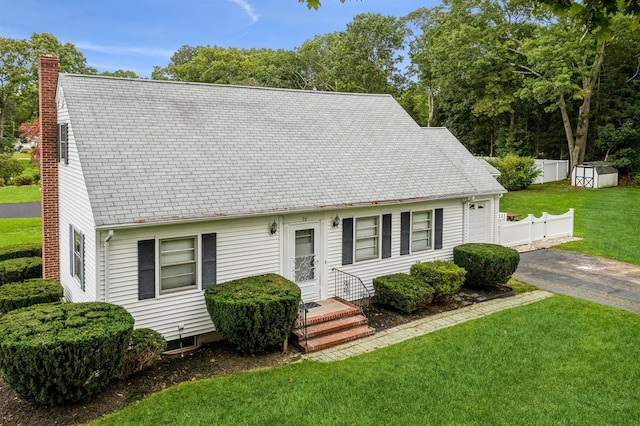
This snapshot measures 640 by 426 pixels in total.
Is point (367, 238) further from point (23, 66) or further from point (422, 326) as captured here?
point (23, 66)

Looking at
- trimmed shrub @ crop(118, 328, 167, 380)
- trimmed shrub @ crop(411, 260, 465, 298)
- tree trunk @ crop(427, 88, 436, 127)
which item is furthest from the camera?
tree trunk @ crop(427, 88, 436, 127)

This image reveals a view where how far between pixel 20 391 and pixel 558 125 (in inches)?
1854

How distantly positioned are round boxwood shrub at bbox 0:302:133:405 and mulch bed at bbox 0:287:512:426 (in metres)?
0.23

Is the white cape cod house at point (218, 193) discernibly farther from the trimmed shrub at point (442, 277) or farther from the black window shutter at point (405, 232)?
A: the trimmed shrub at point (442, 277)

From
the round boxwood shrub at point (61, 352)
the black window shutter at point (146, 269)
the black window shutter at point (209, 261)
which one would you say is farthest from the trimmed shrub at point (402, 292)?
the round boxwood shrub at point (61, 352)

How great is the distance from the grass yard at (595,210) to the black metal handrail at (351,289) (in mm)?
10591

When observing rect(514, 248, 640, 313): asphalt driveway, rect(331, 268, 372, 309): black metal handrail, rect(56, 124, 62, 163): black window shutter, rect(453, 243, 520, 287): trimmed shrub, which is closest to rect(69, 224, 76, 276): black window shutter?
rect(56, 124, 62, 163): black window shutter

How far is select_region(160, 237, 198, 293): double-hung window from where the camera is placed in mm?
9469

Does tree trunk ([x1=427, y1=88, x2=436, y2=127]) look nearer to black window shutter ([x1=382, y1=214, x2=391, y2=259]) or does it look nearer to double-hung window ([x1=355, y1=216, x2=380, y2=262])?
black window shutter ([x1=382, y1=214, x2=391, y2=259])

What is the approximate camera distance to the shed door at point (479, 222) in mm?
15812

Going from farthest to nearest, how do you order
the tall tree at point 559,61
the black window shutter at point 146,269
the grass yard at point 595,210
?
the tall tree at point 559,61 → the grass yard at point 595,210 → the black window shutter at point 146,269

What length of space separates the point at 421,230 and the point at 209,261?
6.32 meters

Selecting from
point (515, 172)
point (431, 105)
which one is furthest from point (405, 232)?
point (431, 105)

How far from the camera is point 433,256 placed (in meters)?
13.7
